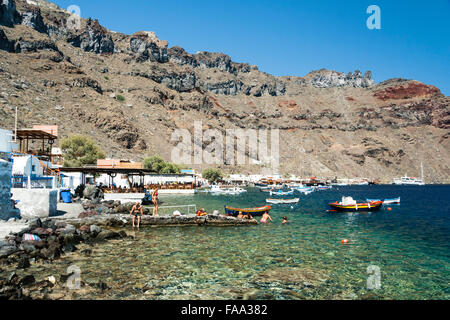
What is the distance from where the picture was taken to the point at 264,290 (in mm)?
10750

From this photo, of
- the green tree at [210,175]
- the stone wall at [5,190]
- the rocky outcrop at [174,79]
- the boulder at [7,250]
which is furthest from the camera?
the rocky outcrop at [174,79]

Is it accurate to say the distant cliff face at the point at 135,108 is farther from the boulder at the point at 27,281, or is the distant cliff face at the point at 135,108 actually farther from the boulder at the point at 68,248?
the boulder at the point at 27,281

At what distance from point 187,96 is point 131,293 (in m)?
159

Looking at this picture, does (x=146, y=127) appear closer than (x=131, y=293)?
No

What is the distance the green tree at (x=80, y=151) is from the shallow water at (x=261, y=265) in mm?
46272

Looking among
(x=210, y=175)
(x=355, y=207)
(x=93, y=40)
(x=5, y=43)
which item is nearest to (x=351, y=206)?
(x=355, y=207)

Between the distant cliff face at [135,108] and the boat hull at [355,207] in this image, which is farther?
the distant cliff face at [135,108]

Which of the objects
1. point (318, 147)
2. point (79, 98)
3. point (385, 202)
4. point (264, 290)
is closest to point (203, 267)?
point (264, 290)

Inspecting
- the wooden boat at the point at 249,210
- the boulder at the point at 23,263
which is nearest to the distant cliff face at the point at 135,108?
the wooden boat at the point at 249,210

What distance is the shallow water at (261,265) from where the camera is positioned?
10711 mm

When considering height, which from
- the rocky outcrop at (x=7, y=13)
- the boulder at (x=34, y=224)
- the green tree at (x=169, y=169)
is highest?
the rocky outcrop at (x=7, y=13)

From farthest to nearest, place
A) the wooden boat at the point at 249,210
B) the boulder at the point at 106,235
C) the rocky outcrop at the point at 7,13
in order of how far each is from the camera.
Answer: the rocky outcrop at the point at 7,13
the wooden boat at the point at 249,210
the boulder at the point at 106,235
